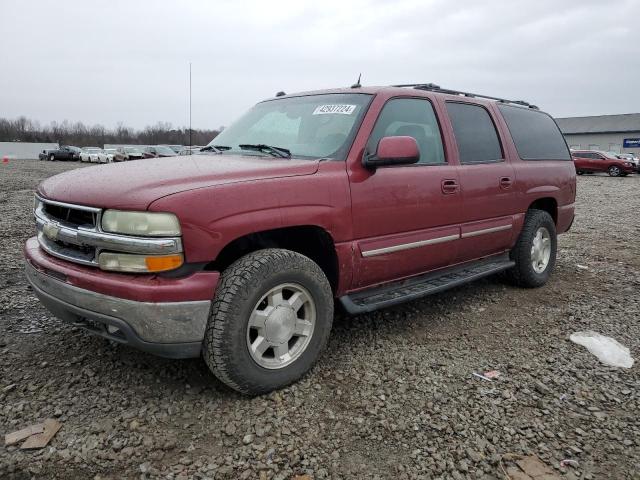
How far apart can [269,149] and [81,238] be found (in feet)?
4.53

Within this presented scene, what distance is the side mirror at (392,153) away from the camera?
117 inches

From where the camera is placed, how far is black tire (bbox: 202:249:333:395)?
2.44 metres

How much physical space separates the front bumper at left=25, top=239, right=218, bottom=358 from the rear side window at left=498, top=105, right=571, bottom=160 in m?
3.50

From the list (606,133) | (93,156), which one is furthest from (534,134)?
(606,133)

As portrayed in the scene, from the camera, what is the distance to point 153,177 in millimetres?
2527

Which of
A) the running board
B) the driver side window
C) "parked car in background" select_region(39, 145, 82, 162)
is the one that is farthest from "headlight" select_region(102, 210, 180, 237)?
"parked car in background" select_region(39, 145, 82, 162)

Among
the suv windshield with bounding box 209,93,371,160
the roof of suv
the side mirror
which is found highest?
the roof of suv

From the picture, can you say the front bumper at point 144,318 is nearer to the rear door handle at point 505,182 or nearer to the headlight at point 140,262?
the headlight at point 140,262

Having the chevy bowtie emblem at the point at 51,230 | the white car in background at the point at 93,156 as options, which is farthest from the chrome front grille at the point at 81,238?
the white car in background at the point at 93,156

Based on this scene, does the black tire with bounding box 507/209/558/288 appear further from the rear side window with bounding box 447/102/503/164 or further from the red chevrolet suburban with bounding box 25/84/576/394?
the rear side window with bounding box 447/102/503/164

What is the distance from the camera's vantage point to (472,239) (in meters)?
3.96

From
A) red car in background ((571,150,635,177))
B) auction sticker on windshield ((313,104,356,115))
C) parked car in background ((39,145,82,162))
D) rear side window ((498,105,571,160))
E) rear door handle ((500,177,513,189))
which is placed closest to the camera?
auction sticker on windshield ((313,104,356,115))

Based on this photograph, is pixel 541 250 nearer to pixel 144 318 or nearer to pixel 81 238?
pixel 144 318

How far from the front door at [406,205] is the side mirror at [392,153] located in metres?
0.09
